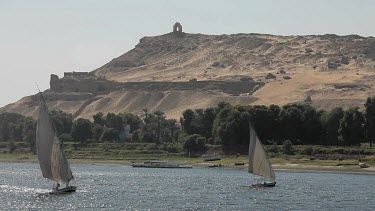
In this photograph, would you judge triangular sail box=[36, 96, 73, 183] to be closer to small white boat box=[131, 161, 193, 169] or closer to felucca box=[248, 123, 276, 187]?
felucca box=[248, 123, 276, 187]

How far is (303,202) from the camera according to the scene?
73938mm

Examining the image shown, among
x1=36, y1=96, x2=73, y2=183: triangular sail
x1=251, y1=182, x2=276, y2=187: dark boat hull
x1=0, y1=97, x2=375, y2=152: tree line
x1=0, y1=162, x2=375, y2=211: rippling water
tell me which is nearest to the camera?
x1=0, y1=162, x2=375, y2=211: rippling water

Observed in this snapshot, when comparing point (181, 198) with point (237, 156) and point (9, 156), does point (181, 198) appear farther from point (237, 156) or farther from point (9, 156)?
point (9, 156)

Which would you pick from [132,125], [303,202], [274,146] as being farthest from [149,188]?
[132,125]

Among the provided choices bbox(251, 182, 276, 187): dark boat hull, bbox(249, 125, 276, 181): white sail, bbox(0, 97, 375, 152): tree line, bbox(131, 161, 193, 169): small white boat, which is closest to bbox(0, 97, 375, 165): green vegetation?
bbox(0, 97, 375, 152): tree line

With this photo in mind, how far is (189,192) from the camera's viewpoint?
8450 cm

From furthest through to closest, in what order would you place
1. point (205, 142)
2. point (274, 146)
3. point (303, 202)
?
point (205, 142) → point (274, 146) → point (303, 202)

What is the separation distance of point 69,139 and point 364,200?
10924cm

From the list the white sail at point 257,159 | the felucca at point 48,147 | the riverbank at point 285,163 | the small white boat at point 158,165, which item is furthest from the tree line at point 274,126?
the felucca at point 48,147

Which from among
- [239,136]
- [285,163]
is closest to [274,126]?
[239,136]

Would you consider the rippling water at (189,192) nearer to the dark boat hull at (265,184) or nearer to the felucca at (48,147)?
the dark boat hull at (265,184)

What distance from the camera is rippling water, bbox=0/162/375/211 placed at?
70562 mm

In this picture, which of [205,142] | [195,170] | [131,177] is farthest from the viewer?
[205,142]

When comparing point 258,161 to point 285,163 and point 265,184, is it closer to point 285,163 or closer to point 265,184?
point 265,184
